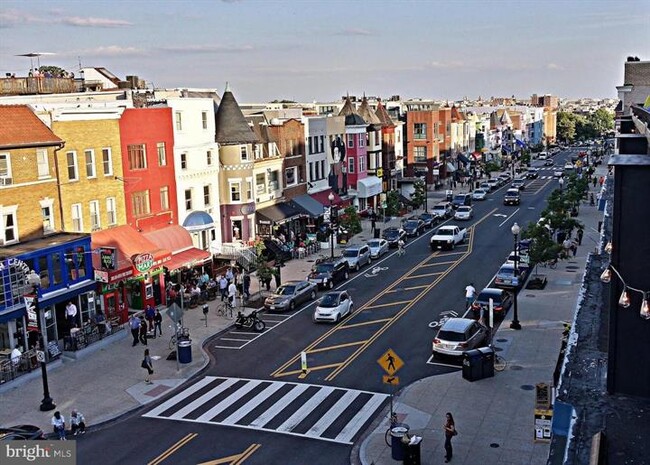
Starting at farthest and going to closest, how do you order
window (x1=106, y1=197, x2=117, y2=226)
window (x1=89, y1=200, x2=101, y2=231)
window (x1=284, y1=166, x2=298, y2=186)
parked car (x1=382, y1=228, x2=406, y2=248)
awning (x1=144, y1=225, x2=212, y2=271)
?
window (x1=284, y1=166, x2=298, y2=186), parked car (x1=382, y1=228, x2=406, y2=248), awning (x1=144, y1=225, x2=212, y2=271), window (x1=106, y1=197, x2=117, y2=226), window (x1=89, y1=200, x2=101, y2=231)

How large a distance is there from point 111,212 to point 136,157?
155 inches

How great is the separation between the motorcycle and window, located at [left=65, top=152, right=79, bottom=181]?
10986 millimetres

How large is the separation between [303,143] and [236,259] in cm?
1797

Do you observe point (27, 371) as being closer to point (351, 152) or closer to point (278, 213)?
point (278, 213)

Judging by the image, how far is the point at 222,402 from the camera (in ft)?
87.1

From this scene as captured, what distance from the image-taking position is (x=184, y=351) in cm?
3081

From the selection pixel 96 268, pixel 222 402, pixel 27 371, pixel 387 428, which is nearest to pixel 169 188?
pixel 96 268

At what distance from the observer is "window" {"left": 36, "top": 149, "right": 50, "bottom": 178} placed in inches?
1358

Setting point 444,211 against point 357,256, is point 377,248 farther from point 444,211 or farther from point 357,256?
point 444,211

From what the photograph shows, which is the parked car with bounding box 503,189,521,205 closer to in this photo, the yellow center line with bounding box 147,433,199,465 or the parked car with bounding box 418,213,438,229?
the parked car with bounding box 418,213,438,229

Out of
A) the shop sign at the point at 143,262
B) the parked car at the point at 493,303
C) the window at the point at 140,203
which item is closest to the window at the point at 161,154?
the window at the point at 140,203

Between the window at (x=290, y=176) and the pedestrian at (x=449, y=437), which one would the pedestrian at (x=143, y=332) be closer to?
the pedestrian at (x=449, y=437)

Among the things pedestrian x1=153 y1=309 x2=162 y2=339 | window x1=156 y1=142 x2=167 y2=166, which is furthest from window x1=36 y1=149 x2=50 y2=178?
window x1=156 y1=142 x2=167 y2=166

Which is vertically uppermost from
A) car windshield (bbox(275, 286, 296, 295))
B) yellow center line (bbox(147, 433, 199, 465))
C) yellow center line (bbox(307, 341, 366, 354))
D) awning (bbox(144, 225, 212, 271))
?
awning (bbox(144, 225, 212, 271))
